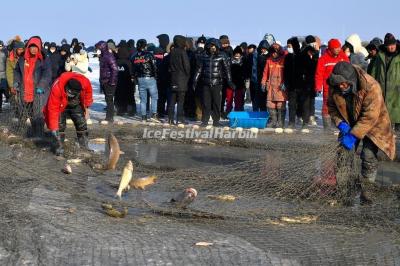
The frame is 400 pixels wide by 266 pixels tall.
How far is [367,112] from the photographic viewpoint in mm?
7758

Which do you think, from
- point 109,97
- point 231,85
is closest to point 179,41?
point 231,85

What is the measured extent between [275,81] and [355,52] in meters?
2.34

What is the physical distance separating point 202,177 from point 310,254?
2932 millimetres

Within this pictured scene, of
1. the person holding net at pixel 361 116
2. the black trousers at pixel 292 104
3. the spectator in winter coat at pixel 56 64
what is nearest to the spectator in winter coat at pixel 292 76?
the black trousers at pixel 292 104

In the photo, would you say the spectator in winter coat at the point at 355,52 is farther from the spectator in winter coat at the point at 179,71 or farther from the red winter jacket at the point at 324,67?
the spectator in winter coat at the point at 179,71

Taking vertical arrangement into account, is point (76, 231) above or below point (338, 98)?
below

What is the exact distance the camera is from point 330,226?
6672 mm

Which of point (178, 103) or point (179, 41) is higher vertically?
point (179, 41)

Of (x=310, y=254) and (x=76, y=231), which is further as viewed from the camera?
(x=76, y=231)

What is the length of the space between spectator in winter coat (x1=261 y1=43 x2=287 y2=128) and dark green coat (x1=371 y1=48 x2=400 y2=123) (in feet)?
7.05

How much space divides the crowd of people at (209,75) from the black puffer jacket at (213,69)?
0.06ft

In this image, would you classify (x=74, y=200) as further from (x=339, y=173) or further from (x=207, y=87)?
(x=207, y=87)

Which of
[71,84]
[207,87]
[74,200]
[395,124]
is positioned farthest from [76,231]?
[207,87]

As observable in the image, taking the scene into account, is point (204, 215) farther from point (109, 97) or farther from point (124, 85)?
point (124, 85)
